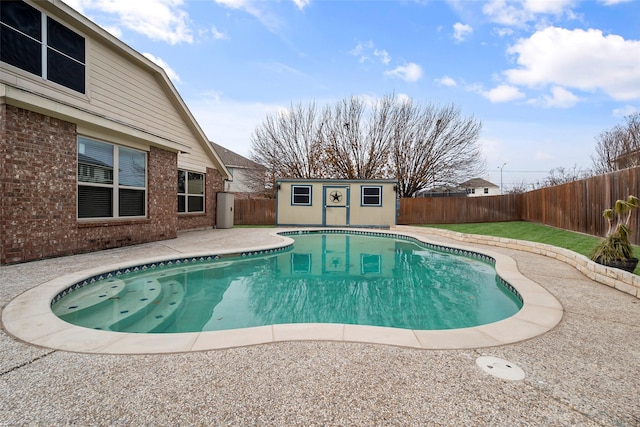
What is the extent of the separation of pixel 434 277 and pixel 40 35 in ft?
30.6

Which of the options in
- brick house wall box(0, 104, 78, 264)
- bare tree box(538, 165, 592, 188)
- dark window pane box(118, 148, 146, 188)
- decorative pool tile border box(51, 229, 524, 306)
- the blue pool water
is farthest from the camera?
bare tree box(538, 165, 592, 188)

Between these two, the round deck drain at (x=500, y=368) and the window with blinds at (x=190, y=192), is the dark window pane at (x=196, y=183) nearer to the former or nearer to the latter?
the window with blinds at (x=190, y=192)

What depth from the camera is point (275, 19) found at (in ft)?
34.4

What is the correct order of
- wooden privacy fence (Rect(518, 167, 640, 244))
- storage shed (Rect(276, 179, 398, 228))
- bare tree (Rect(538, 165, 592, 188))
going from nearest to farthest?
wooden privacy fence (Rect(518, 167, 640, 244)) → storage shed (Rect(276, 179, 398, 228)) → bare tree (Rect(538, 165, 592, 188))

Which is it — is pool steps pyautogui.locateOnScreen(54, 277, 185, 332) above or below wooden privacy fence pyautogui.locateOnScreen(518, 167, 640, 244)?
below

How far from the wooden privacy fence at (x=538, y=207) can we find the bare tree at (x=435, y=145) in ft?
16.4

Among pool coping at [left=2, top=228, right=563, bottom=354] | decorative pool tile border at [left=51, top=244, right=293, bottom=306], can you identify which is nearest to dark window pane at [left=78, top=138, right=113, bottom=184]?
decorative pool tile border at [left=51, top=244, right=293, bottom=306]

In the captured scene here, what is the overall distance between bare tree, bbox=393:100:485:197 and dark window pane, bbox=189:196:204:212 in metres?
13.0

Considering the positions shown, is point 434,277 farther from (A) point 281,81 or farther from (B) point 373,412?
(A) point 281,81

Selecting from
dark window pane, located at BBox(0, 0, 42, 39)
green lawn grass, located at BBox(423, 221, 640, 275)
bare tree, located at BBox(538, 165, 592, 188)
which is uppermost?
dark window pane, located at BBox(0, 0, 42, 39)

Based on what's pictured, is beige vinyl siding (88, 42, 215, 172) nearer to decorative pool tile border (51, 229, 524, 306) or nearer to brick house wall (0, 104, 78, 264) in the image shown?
brick house wall (0, 104, 78, 264)

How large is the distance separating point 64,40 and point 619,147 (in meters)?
25.6

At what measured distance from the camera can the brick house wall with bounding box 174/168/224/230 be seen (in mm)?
11133

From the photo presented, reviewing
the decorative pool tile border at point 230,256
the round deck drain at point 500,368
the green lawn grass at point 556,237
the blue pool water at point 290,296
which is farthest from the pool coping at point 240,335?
the green lawn grass at point 556,237
